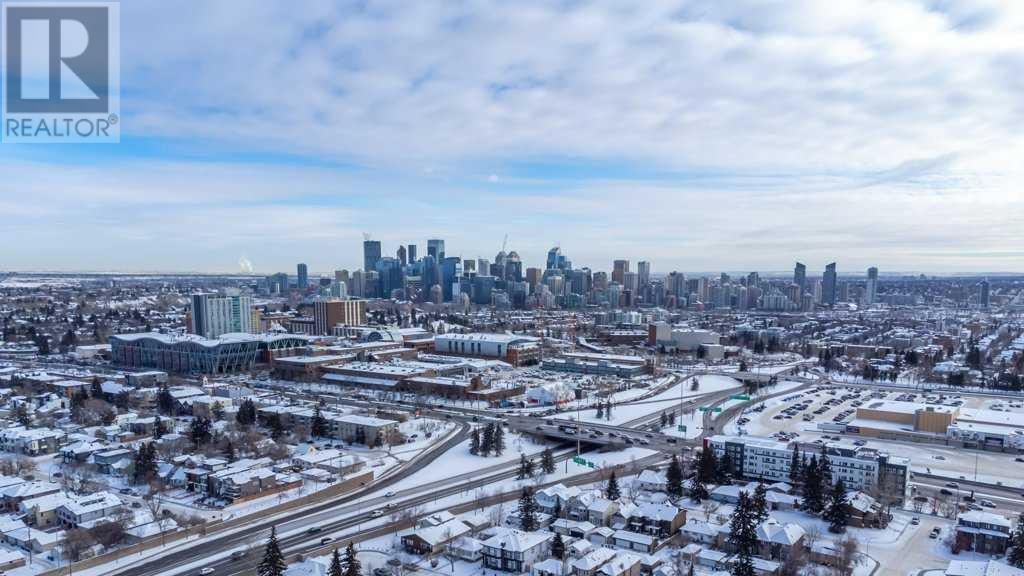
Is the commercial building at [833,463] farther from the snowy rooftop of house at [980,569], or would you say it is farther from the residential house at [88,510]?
the residential house at [88,510]

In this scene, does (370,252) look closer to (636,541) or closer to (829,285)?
(829,285)

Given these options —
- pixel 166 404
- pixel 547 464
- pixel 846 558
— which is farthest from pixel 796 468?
pixel 166 404

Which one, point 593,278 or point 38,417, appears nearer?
point 38,417

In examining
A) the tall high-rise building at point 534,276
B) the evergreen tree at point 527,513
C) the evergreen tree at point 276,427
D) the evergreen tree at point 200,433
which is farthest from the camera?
the tall high-rise building at point 534,276

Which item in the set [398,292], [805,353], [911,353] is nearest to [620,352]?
[805,353]

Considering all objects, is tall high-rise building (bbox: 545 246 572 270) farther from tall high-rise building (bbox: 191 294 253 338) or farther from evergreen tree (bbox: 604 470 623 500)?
evergreen tree (bbox: 604 470 623 500)

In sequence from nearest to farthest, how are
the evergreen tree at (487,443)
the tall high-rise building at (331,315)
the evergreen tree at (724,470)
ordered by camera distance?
1. the evergreen tree at (724,470)
2. the evergreen tree at (487,443)
3. the tall high-rise building at (331,315)

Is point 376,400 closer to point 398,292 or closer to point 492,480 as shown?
point 492,480

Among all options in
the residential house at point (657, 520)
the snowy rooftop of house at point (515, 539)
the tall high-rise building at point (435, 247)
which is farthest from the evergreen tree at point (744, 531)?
the tall high-rise building at point (435, 247)
